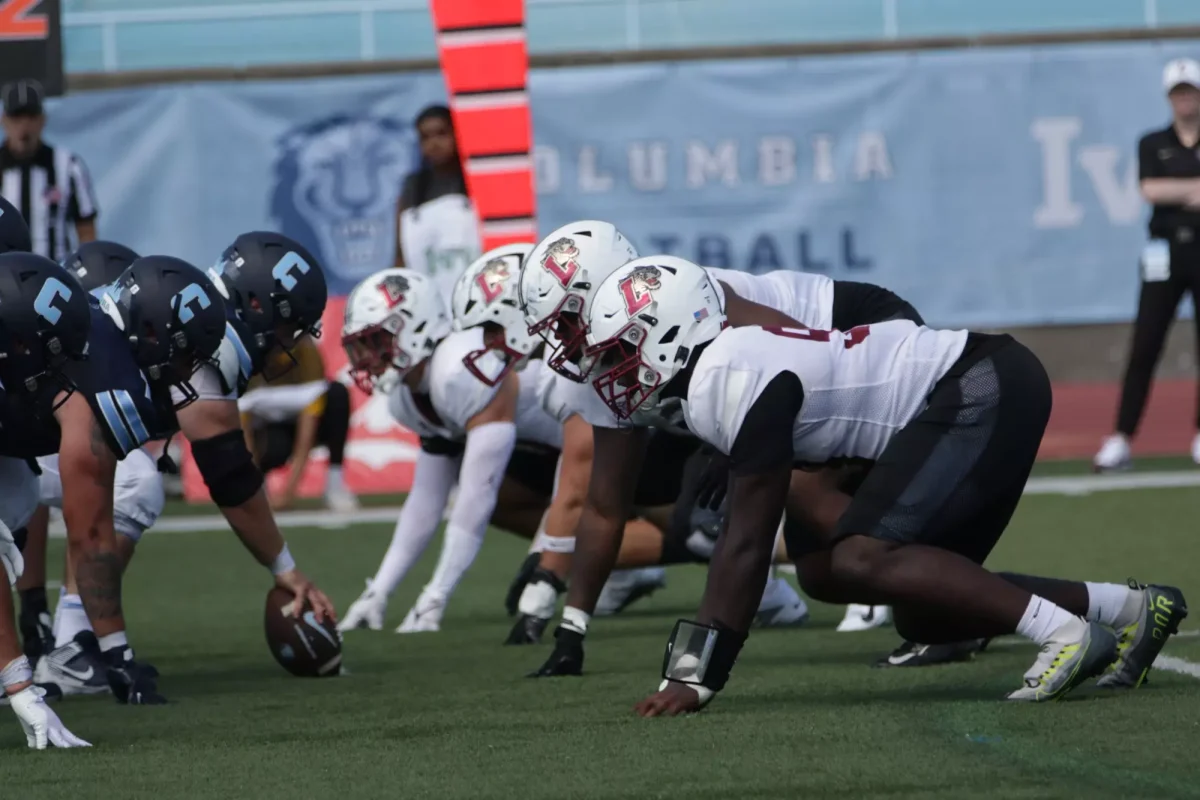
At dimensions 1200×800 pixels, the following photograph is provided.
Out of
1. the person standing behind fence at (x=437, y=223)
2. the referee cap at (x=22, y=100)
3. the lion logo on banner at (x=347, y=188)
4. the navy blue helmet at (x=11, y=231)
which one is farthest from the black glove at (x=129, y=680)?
the lion logo on banner at (x=347, y=188)

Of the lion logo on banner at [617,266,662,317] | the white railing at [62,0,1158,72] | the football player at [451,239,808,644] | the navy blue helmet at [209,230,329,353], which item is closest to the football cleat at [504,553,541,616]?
the football player at [451,239,808,644]

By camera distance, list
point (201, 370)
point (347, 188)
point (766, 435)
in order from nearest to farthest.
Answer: point (766, 435), point (201, 370), point (347, 188)

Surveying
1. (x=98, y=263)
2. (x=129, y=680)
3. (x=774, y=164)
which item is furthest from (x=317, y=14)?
(x=129, y=680)

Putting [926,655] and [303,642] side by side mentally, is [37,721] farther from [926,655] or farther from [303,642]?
[926,655]

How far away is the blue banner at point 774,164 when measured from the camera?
1460cm

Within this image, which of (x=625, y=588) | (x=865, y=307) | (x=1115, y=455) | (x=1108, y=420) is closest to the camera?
(x=865, y=307)

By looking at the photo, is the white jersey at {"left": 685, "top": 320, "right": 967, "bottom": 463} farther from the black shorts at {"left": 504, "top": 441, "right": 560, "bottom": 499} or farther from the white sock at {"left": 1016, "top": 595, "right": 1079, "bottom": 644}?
the black shorts at {"left": 504, "top": 441, "right": 560, "bottom": 499}

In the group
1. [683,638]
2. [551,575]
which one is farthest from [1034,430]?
[551,575]

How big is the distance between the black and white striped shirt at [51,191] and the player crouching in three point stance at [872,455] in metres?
5.33

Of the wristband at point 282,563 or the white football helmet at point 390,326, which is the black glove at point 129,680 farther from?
the white football helmet at point 390,326

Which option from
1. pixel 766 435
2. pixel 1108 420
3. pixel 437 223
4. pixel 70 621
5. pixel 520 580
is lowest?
pixel 1108 420

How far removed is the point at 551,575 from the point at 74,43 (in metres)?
10.7

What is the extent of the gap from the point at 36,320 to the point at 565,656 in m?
1.83

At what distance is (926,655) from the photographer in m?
5.67
